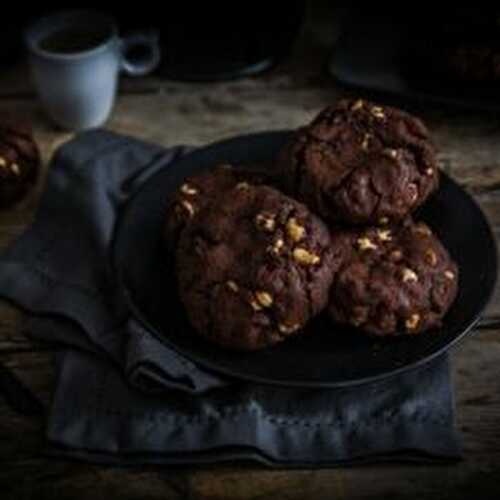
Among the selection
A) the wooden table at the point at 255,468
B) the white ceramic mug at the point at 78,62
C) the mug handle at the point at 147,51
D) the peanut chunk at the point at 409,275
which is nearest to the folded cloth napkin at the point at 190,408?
the wooden table at the point at 255,468

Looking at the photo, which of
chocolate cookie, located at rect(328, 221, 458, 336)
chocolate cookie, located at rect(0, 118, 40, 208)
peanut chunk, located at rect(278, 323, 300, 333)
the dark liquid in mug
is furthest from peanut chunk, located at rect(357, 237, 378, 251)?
the dark liquid in mug

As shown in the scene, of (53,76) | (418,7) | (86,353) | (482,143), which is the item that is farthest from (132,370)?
(418,7)

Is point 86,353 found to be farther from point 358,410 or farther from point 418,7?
point 418,7

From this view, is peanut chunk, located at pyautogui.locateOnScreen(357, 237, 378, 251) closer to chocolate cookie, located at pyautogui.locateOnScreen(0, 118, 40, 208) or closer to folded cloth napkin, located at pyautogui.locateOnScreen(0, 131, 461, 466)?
folded cloth napkin, located at pyautogui.locateOnScreen(0, 131, 461, 466)

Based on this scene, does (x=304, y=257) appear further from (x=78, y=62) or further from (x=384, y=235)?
(x=78, y=62)

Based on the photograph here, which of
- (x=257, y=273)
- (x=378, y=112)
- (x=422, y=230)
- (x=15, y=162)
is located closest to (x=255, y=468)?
(x=257, y=273)

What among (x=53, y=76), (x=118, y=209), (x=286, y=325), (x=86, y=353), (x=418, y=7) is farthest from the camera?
(x=418, y=7)

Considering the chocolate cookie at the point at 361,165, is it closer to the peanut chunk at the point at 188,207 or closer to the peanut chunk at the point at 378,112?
the peanut chunk at the point at 378,112
